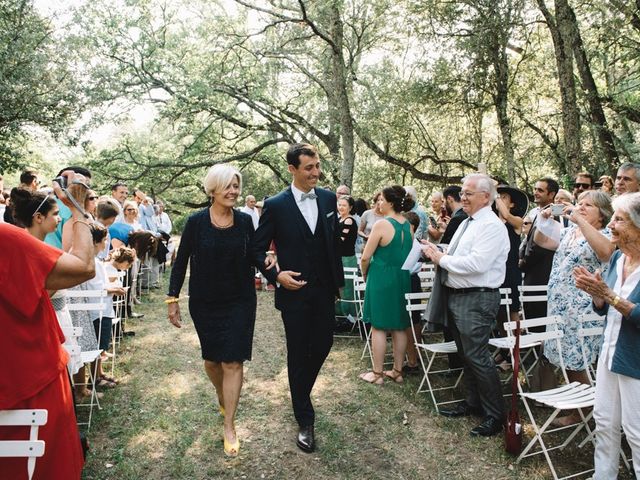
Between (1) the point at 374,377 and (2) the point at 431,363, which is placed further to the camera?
(1) the point at 374,377

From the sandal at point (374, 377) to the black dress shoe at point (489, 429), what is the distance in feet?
4.32

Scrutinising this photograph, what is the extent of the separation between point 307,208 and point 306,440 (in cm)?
185

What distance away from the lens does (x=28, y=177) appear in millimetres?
5898

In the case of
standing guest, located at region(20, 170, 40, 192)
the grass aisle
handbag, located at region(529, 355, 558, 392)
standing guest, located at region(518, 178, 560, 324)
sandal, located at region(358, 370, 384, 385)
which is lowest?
the grass aisle

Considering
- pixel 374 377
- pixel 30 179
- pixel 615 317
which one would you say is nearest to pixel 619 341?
pixel 615 317

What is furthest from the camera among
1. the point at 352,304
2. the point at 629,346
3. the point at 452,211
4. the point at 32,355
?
the point at 352,304

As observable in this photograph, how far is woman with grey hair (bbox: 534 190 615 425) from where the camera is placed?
3607mm

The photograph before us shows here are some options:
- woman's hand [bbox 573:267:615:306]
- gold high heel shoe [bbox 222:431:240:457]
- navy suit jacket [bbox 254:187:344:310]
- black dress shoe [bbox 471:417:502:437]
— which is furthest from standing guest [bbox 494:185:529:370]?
gold high heel shoe [bbox 222:431:240:457]

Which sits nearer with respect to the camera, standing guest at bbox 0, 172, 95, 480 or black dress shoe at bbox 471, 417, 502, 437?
standing guest at bbox 0, 172, 95, 480

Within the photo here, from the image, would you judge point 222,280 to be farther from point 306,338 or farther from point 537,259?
point 537,259

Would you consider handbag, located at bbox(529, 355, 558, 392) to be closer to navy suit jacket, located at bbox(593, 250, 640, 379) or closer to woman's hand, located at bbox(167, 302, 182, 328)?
navy suit jacket, located at bbox(593, 250, 640, 379)

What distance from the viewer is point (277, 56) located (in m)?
15.3

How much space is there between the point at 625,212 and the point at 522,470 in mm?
1979

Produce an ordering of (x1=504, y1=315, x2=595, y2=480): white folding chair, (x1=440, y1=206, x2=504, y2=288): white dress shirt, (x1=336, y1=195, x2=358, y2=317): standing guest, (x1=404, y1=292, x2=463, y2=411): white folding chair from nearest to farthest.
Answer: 1. (x1=504, y1=315, x2=595, y2=480): white folding chair
2. (x1=440, y1=206, x2=504, y2=288): white dress shirt
3. (x1=404, y1=292, x2=463, y2=411): white folding chair
4. (x1=336, y1=195, x2=358, y2=317): standing guest
